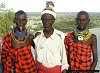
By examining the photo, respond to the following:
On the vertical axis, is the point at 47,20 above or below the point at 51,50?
above

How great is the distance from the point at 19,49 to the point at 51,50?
0.46 m

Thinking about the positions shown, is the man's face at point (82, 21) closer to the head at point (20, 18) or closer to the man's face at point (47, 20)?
the man's face at point (47, 20)

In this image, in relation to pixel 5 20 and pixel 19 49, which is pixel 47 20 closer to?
pixel 19 49

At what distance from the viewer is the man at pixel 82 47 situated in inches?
148

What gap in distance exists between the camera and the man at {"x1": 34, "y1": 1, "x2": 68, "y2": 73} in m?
3.52

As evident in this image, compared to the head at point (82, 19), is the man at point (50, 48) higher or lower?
lower

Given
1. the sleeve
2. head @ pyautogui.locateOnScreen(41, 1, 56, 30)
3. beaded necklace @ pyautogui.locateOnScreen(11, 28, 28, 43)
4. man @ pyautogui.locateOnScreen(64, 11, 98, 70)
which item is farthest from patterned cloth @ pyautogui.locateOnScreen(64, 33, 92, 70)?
beaded necklace @ pyautogui.locateOnScreen(11, 28, 28, 43)

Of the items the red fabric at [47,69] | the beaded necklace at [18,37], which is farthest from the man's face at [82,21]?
the beaded necklace at [18,37]

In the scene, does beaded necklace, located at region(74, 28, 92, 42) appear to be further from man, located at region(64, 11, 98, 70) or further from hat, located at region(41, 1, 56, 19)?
hat, located at region(41, 1, 56, 19)

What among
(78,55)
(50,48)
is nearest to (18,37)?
(50,48)

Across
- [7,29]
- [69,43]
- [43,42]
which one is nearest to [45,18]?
[43,42]

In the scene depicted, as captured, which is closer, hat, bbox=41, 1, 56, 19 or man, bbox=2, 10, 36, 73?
hat, bbox=41, 1, 56, 19

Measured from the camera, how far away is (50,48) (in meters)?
3.53

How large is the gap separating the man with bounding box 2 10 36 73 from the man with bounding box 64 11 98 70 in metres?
0.49
